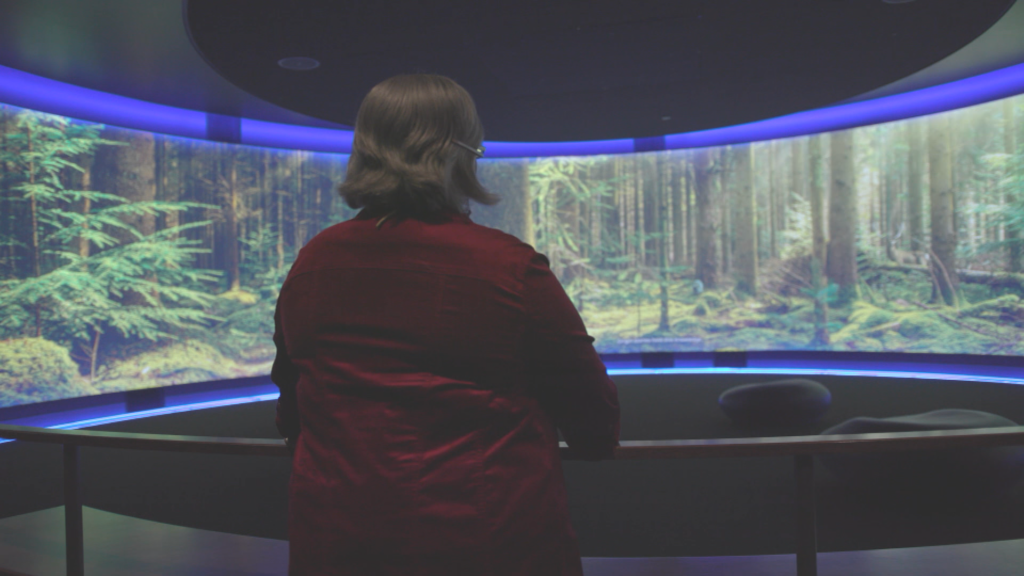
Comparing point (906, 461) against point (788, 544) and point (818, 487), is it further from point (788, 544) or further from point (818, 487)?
point (788, 544)

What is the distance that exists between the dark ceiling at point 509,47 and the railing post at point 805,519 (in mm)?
4319

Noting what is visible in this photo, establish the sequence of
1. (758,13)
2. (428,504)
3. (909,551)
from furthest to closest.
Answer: (758,13) < (909,551) < (428,504)

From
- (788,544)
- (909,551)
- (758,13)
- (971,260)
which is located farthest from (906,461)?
(971,260)

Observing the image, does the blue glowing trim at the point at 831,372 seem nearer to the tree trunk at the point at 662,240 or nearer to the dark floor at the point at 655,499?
the tree trunk at the point at 662,240

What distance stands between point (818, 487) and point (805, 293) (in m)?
7.64

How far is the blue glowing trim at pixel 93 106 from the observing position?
23.2 feet

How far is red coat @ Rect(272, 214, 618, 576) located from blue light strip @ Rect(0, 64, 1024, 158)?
8.35m

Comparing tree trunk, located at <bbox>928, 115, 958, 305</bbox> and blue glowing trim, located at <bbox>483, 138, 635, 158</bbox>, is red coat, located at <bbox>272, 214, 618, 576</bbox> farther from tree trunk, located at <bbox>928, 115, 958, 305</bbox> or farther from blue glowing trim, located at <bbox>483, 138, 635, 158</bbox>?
blue glowing trim, located at <bbox>483, 138, 635, 158</bbox>

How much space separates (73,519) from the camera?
197 cm

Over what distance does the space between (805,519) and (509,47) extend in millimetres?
5127

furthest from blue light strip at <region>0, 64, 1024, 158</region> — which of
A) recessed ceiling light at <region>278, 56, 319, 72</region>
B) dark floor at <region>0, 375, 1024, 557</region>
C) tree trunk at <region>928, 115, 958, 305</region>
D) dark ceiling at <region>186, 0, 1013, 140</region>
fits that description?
dark floor at <region>0, 375, 1024, 557</region>

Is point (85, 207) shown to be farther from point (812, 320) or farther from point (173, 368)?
point (812, 320)

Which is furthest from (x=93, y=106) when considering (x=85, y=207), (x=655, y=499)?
(x=655, y=499)

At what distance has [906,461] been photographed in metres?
3.45
